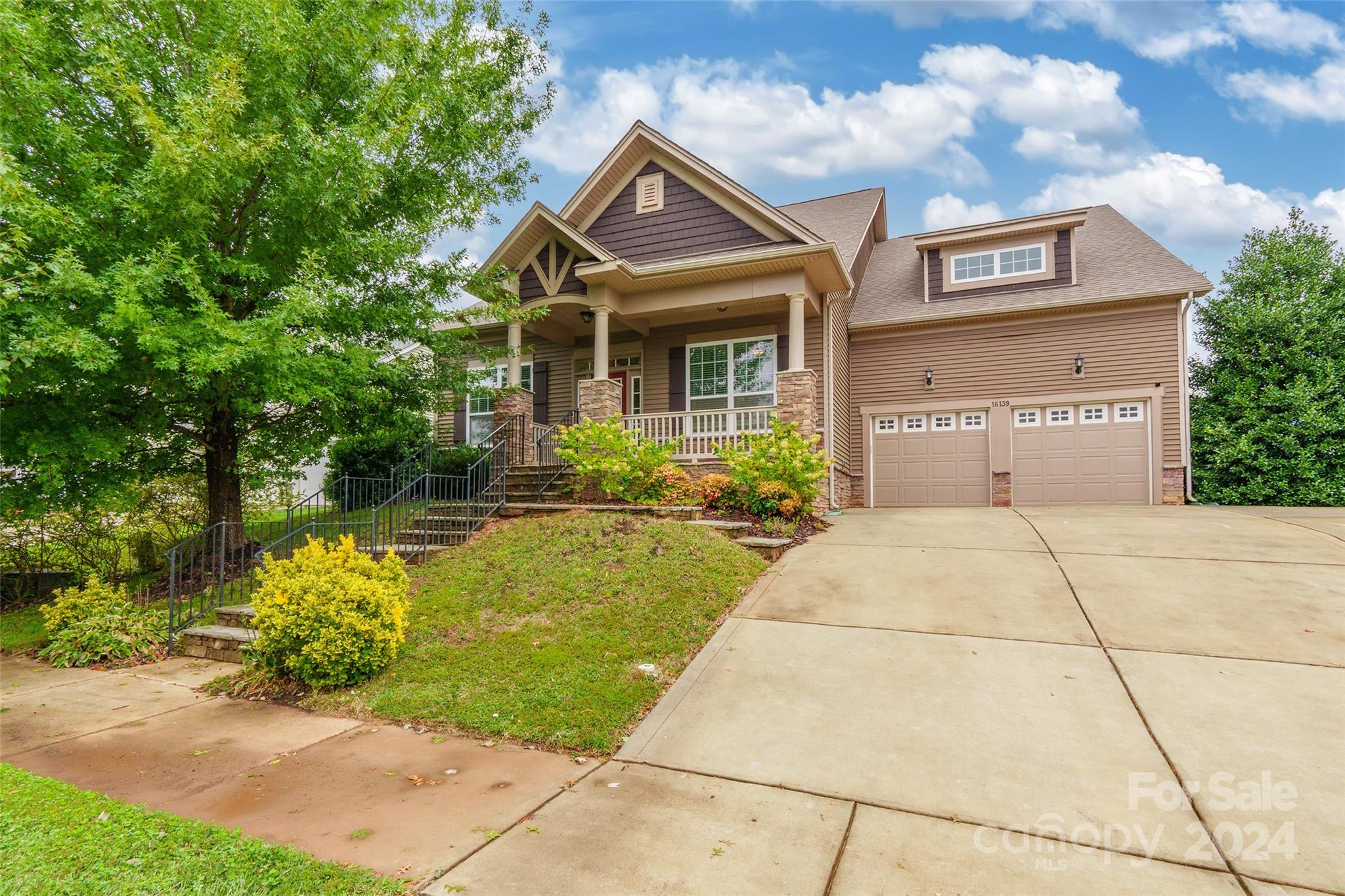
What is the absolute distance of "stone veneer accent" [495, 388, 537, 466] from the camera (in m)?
11.7

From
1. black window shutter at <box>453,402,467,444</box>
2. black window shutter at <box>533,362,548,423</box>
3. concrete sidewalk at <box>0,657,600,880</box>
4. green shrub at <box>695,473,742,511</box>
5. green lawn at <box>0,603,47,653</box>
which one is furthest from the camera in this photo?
black window shutter at <box>453,402,467,444</box>

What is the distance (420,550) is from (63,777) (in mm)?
4565

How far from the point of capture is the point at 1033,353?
40.8 ft

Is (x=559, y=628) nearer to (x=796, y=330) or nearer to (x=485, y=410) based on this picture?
(x=796, y=330)

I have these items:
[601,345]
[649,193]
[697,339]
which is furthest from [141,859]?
[649,193]

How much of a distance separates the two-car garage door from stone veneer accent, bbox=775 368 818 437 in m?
3.86

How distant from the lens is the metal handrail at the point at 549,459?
10.4 m

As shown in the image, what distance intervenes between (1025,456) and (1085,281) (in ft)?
12.3

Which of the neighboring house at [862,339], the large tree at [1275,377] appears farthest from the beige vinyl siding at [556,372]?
the large tree at [1275,377]

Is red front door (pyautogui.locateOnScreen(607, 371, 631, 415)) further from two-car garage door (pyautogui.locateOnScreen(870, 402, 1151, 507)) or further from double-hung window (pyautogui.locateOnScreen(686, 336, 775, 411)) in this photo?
two-car garage door (pyautogui.locateOnScreen(870, 402, 1151, 507))

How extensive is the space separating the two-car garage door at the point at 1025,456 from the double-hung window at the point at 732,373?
10.0ft

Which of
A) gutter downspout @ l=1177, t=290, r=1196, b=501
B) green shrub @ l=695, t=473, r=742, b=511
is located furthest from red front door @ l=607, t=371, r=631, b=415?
gutter downspout @ l=1177, t=290, r=1196, b=501

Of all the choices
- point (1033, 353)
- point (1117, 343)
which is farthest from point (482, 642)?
point (1117, 343)

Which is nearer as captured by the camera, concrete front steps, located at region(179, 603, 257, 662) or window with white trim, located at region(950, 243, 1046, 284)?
concrete front steps, located at region(179, 603, 257, 662)
